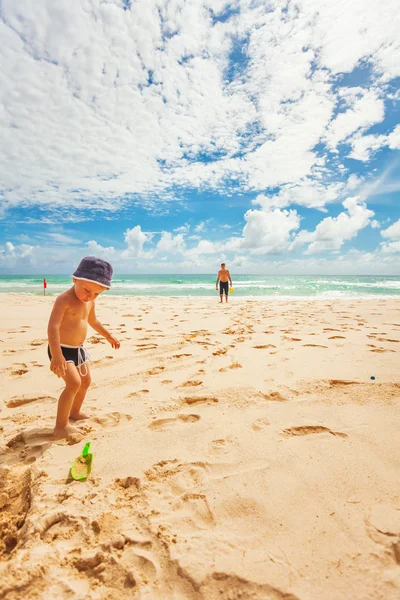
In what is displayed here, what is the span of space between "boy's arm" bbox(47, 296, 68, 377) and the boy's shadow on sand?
0.57 metres

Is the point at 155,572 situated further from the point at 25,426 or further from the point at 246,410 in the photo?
the point at 25,426

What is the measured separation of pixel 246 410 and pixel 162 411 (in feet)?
2.72

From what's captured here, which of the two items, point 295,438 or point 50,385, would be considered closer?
point 295,438

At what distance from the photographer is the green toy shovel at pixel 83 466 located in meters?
1.95

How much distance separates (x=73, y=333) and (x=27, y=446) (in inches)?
38.5

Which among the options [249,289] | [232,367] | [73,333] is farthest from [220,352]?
[249,289]

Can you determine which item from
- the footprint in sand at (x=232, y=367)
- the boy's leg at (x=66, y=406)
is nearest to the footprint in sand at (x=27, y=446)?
the boy's leg at (x=66, y=406)

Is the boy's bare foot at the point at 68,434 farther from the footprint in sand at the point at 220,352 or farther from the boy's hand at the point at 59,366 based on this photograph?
the footprint in sand at the point at 220,352

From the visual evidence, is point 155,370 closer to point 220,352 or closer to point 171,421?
point 220,352

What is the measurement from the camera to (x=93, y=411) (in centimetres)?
295

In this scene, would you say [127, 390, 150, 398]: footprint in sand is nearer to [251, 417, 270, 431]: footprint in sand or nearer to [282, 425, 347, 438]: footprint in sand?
[251, 417, 270, 431]: footprint in sand

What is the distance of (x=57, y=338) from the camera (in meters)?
2.52

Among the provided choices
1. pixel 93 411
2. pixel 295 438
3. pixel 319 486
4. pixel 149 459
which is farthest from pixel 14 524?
pixel 295 438

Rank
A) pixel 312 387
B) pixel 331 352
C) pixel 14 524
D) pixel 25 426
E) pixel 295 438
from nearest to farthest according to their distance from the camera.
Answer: pixel 14 524, pixel 295 438, pixel 25 426, pixel 312 387, pixel 331 352
